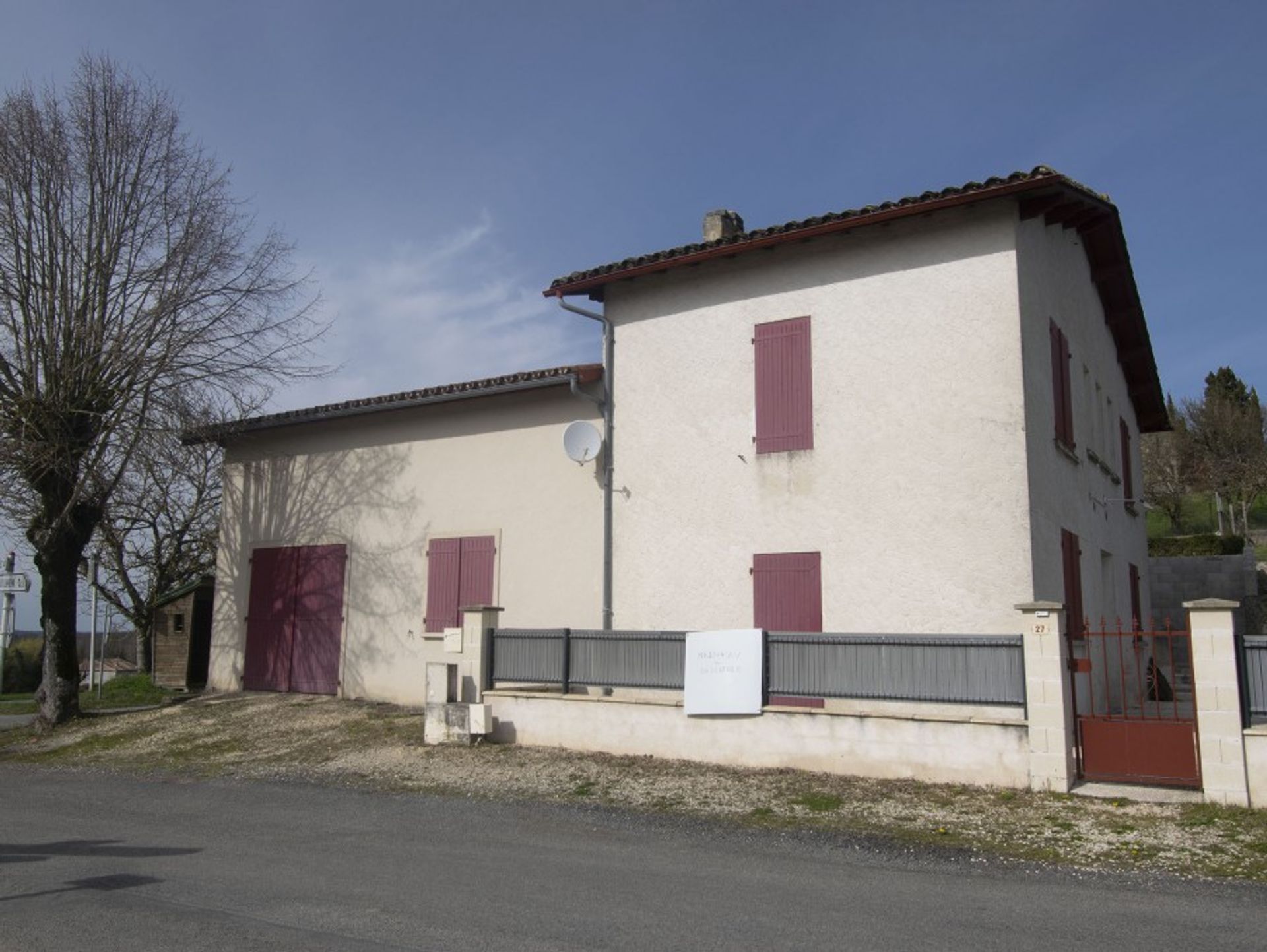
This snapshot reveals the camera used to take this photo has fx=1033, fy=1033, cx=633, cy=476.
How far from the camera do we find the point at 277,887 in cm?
634

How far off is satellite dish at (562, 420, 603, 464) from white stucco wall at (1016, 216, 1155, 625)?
5.40 m

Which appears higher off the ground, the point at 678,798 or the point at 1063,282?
the point at 1063,282

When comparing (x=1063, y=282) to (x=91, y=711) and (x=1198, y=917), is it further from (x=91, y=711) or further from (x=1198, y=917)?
(x=91, y=711)

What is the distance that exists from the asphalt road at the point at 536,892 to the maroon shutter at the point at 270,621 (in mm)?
8158

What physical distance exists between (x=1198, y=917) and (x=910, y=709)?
4.26 meters

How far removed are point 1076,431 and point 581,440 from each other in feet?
21.4

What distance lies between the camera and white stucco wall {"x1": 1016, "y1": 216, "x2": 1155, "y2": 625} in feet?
37.1

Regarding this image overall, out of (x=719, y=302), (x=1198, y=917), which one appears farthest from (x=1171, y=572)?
(x=1198, y=917)

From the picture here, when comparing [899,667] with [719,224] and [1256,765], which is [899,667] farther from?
[719,224]

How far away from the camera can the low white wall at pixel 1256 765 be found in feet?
26.3

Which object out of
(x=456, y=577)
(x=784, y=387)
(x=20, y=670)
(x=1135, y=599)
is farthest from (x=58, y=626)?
(x=1135, y=599)

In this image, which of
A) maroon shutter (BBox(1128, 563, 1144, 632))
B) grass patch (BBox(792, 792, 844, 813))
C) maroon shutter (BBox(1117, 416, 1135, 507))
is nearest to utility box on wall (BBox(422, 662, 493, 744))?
grass patch (BBox(792, 792, 844, 813))

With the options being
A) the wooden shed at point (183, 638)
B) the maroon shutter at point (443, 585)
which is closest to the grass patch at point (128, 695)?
the wooden shed at point (183, 638)

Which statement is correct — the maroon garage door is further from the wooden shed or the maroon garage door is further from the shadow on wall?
the wooden shed
